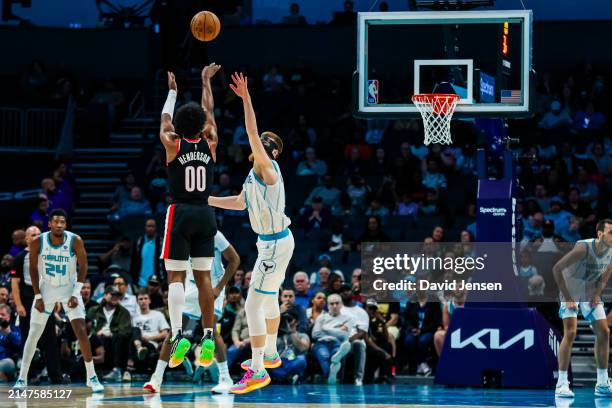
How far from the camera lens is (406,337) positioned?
16766mm

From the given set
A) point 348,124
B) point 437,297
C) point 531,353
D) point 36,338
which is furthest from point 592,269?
point 348,124

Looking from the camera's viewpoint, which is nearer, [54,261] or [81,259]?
[81,259]

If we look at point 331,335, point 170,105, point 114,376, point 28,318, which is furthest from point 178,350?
point 114,376

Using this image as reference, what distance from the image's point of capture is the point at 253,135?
1016cm

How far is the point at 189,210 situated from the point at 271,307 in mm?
Result: 1277

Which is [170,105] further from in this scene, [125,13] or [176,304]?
[125,13]

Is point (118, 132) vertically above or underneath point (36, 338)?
above

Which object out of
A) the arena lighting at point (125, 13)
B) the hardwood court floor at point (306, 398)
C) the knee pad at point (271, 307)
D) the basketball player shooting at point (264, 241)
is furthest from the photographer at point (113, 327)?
the arena lighting at point (125, 13)

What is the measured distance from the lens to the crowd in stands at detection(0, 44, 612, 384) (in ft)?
54.5

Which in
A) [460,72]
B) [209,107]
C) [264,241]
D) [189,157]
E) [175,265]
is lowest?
[175,265]

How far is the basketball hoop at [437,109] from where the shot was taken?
1340 cm

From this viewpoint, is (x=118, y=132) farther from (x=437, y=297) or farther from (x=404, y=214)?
(x=437, y=297)

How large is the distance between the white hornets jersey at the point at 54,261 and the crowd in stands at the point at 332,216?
3.06 feet

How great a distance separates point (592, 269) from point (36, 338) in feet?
21.5
